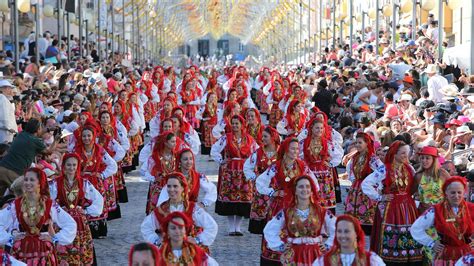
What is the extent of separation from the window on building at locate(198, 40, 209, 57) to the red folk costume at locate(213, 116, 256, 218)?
13926 centimetres

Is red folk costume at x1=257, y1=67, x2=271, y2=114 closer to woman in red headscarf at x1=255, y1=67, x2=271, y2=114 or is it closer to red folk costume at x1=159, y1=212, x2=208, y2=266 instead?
woman in red headscarf at x1=255, y1=67, x2=271, y2=114

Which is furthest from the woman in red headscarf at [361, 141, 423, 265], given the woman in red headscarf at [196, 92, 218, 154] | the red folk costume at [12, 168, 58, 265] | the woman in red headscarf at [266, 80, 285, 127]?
the woman in red headscarf at [266, 80, 285, 127]

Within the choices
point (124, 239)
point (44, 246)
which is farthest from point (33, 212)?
point (124, 239)

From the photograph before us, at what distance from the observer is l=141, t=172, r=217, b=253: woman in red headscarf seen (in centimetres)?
1055

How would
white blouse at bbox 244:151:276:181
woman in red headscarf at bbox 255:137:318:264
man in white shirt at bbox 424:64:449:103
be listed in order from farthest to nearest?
1. man in white shirt at bbox 424:64:449:103
2. white blouse at bbox 244:151:276:181
3. woman in red headscarf at bbox 255:137:318:264

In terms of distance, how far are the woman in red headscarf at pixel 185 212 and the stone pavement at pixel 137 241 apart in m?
2.66

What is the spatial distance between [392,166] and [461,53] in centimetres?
1399

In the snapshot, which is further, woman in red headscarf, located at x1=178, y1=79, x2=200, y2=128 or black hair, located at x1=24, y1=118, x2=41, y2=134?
A: woman in red headscarf, located at x1=178, y1=79, x2=200, y2=128

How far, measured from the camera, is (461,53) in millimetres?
26156

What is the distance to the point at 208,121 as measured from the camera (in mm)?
24859

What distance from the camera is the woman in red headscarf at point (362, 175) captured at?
14.0m

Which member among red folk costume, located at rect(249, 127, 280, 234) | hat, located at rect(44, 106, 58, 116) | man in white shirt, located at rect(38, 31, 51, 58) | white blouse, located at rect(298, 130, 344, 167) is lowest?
red folk costume, located at rect(249, 127, 280, 234)

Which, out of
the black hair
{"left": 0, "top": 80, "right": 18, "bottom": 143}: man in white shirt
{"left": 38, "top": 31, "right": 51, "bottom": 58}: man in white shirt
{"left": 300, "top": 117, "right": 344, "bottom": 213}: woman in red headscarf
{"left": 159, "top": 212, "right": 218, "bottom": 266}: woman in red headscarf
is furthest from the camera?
{"left": 38, "top": 31, "right": 51, "bottom": 58}: man in white shirt

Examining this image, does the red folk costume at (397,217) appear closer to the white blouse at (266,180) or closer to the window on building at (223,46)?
the white blouse at (266,180)
